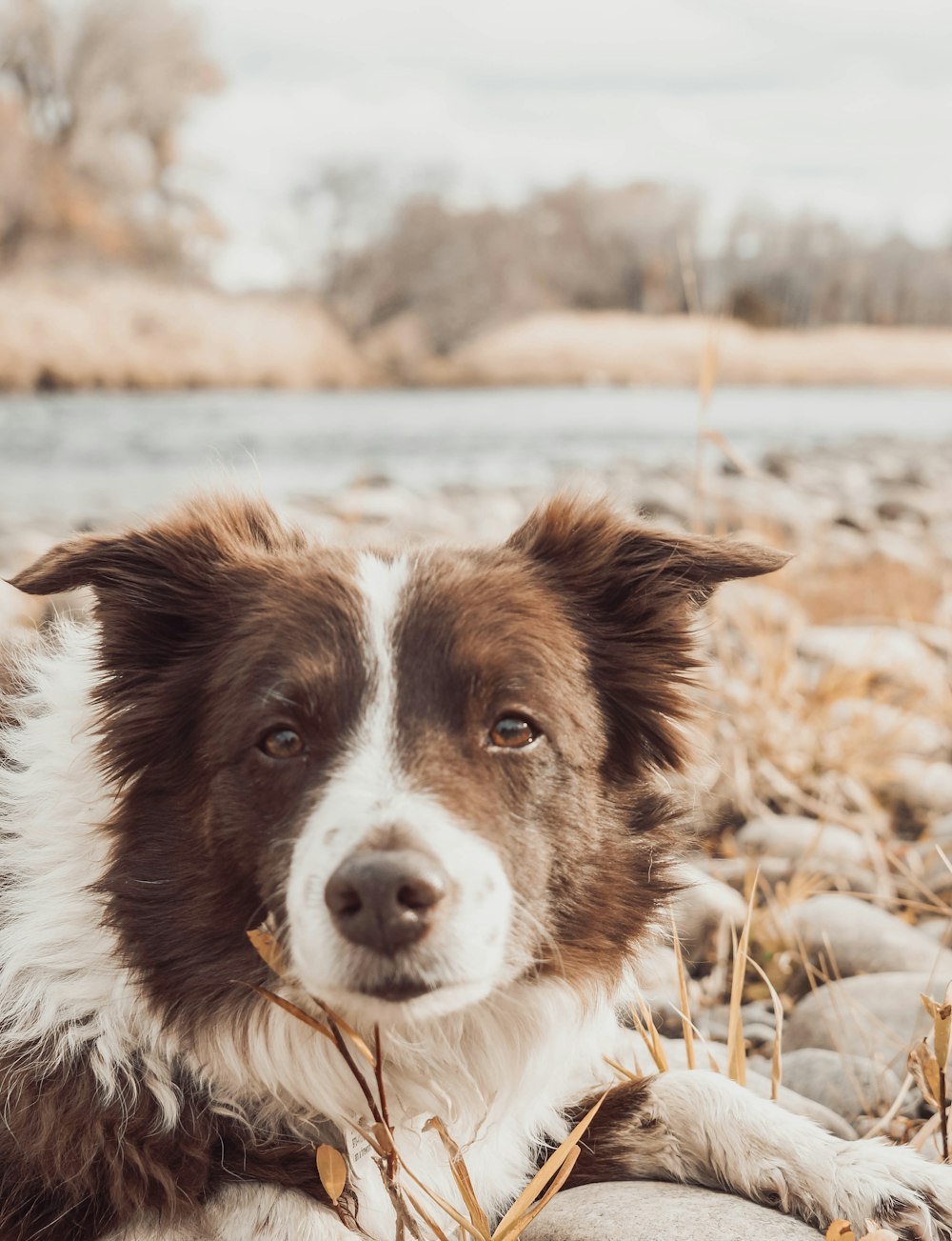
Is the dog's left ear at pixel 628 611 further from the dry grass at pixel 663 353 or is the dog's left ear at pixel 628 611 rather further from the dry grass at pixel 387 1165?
the dry grass at pixel 663 353

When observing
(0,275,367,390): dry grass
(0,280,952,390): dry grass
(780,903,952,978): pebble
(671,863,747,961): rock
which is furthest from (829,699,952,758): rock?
(0,275,367,390): dry grass

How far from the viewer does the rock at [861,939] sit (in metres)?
4.35

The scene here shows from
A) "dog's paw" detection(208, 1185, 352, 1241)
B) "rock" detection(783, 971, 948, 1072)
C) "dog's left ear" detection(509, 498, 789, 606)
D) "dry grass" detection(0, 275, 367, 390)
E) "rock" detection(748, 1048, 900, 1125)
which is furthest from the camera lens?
"dry grass" detection(0, 275, 367, 390)

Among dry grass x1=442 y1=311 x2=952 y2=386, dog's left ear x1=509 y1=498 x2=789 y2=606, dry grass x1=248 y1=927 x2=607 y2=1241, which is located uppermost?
dog's left ear x1=509 y1=498 x2=789 y2=606

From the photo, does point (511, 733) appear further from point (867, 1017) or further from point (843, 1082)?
point (867, 1017)

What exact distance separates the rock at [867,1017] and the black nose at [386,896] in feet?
6.39

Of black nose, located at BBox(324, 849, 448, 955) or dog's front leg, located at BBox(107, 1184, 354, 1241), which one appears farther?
dog's front leg, located at BBox(107, 1184, 354, 1241)

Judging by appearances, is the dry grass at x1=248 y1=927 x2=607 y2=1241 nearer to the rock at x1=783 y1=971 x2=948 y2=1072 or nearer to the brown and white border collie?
the brown and white border collie

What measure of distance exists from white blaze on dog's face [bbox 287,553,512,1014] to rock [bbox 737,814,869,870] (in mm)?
2914

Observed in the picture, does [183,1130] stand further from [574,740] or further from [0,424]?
[0,424]

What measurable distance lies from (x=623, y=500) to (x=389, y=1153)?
2.02 m

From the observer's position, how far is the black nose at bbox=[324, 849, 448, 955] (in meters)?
2.37

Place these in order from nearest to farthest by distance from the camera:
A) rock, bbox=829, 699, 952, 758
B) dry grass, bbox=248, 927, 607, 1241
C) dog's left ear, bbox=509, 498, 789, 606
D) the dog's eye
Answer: dry grass, bbox=248, 927, 607, 1241
the dog's eye
dog's left ear, bbox=509, 498, 789, 606
rock, bbox=829, 699, 952, 758

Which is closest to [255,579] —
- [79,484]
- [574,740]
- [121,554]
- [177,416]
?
[121,554]
